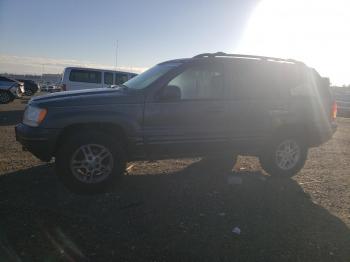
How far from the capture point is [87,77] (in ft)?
60.6

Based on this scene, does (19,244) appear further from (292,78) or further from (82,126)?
(292,78)

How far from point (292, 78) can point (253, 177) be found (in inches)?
71.9

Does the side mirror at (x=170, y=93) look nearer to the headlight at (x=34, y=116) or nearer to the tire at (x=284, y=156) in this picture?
the headlight at (x=34, y=116)

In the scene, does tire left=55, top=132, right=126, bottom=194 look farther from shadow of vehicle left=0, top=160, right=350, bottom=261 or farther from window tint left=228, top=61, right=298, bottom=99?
window tint left=228, top=61, right=298, bottom=99

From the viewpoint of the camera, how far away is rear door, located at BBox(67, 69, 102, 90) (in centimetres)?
1809

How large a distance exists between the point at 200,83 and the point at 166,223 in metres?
2.44

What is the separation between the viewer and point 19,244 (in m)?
3.86

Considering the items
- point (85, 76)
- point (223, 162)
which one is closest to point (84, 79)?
point (85, 76)

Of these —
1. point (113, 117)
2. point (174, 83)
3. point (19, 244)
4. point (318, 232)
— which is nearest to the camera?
point (19, 244)

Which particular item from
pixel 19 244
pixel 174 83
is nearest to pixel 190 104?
pixel 174 83

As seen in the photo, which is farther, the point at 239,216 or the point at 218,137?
the point at 218,137

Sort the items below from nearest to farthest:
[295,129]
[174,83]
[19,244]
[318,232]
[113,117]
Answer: [19,244] < [318,232] < [113,117] < [174,83] < [295,129]

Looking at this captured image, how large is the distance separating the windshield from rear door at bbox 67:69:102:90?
12.1m

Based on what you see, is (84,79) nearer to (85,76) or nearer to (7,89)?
(85,76)
